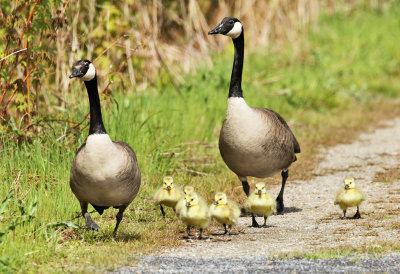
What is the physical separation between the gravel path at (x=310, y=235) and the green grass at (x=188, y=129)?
42 centimetres

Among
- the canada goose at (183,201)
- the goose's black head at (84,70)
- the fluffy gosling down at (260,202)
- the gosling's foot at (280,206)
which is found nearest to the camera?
the goose's black head at (84,70)

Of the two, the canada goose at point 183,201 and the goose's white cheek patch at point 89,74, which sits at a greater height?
the goose's white cheek patch at point 89,74

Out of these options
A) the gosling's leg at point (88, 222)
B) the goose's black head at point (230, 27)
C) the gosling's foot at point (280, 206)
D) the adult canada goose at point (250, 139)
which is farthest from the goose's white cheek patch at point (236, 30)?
the gosling's leg at point (88, 222)

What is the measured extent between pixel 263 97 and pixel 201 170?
3728 mm

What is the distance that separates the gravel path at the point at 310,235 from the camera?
18.8ft

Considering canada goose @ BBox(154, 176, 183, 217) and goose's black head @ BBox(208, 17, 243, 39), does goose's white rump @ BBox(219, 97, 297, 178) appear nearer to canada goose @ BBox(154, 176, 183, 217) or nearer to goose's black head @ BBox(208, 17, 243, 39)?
canada goose @ BBox(154, 176, 183, 217)

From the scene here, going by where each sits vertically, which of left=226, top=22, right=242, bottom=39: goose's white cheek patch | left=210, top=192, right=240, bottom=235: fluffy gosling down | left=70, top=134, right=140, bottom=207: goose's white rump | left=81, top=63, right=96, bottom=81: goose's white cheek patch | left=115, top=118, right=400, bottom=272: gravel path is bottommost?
left=115, top=118, right=400, bottom=272: gravel path

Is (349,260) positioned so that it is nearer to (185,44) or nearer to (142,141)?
(142,141)

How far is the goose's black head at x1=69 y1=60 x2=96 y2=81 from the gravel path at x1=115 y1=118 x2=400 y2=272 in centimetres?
184

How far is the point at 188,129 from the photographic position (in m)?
10.9

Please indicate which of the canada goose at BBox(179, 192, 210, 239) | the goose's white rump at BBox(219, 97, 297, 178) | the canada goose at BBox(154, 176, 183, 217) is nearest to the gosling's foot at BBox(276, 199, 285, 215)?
the goose's white rump at BBox(219, 97, 297, 178)

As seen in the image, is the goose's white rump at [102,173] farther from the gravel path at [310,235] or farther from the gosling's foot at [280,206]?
the gosling's foot at [280,206]

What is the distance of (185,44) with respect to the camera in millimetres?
15266

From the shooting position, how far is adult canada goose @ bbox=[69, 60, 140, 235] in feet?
20.3
